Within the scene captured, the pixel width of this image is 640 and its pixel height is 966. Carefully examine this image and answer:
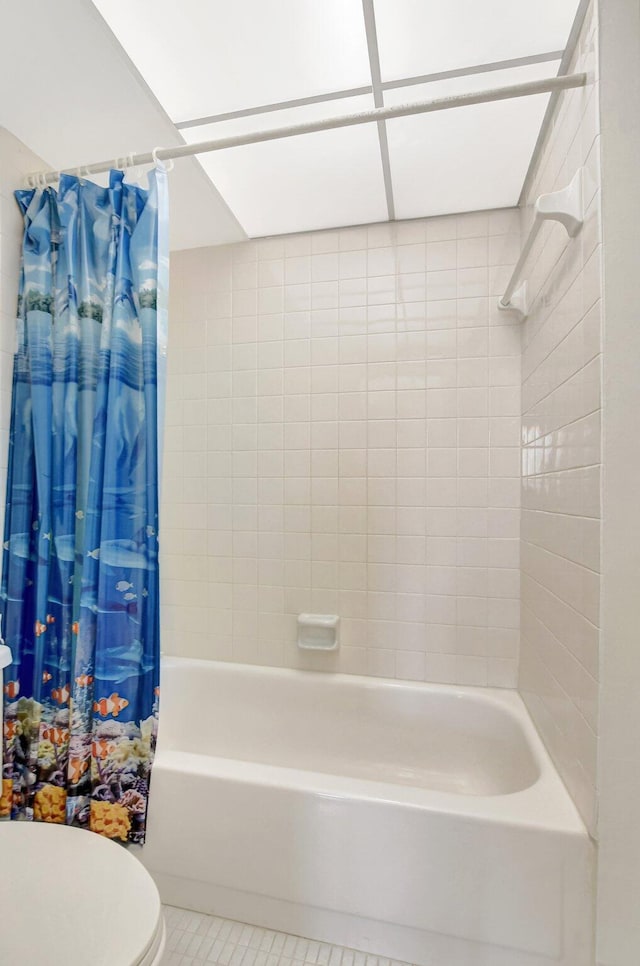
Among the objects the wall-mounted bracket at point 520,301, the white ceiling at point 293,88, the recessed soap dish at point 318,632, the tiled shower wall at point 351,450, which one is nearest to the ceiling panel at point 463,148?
the white ceiling at point 293,88

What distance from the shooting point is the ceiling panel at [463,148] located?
1.34 metres

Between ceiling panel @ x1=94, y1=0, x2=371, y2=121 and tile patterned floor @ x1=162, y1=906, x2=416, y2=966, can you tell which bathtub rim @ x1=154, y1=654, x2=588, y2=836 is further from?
ceiling panel @ x1=94, y1=0, x2=371, y2=121

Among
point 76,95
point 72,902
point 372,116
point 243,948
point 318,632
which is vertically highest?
point 76,95

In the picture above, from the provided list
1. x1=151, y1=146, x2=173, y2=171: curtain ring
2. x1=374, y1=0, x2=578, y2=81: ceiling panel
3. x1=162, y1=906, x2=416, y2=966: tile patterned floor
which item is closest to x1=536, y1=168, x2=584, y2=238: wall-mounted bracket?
x1=374, y1=0, x2=578, y2=81: ceiling panel

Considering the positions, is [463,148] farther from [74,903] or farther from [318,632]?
[74,903]

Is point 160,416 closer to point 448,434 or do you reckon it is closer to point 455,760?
point 448,434

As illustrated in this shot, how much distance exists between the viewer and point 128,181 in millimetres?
1479

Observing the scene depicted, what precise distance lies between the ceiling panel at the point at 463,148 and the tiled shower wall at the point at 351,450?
12 centimetres

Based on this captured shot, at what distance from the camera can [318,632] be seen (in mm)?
1929

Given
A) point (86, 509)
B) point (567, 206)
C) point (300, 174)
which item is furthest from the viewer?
point (300, 174)

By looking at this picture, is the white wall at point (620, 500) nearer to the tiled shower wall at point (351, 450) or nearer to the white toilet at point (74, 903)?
the tiled shower wall at point (351, 450)

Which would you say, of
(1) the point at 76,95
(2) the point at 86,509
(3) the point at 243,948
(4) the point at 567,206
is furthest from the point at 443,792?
(1) the point at 76,95

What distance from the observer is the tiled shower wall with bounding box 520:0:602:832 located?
1050 mm

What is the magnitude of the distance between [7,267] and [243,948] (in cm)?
203
